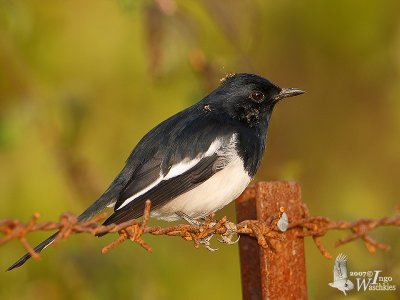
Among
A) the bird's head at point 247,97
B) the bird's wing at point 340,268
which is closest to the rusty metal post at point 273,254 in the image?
the bird's wing at point 340,268

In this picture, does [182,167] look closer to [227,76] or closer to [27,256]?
[227,76]

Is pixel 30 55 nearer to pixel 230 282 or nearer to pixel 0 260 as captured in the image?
pixel 0 260

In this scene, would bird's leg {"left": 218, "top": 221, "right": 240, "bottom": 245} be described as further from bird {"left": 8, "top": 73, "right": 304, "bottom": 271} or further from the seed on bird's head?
the seed on bird's head

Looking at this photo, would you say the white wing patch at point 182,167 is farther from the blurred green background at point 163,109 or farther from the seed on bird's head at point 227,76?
the seed on bird's head at point 227,76

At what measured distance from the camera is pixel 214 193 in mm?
5184

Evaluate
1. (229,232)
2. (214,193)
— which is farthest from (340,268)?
(214,193)

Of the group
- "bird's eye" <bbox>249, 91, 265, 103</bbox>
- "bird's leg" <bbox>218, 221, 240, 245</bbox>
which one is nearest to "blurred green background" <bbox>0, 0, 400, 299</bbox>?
"bird's eye" <bbox>249, 91, 265, 103</bbox>

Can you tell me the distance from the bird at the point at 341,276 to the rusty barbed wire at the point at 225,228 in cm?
38

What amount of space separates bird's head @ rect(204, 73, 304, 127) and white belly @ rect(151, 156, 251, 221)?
1.82 ft

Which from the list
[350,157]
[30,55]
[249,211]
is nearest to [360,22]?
[350,157]

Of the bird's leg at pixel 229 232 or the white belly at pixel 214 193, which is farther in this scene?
the white belly at pixel 214 193
